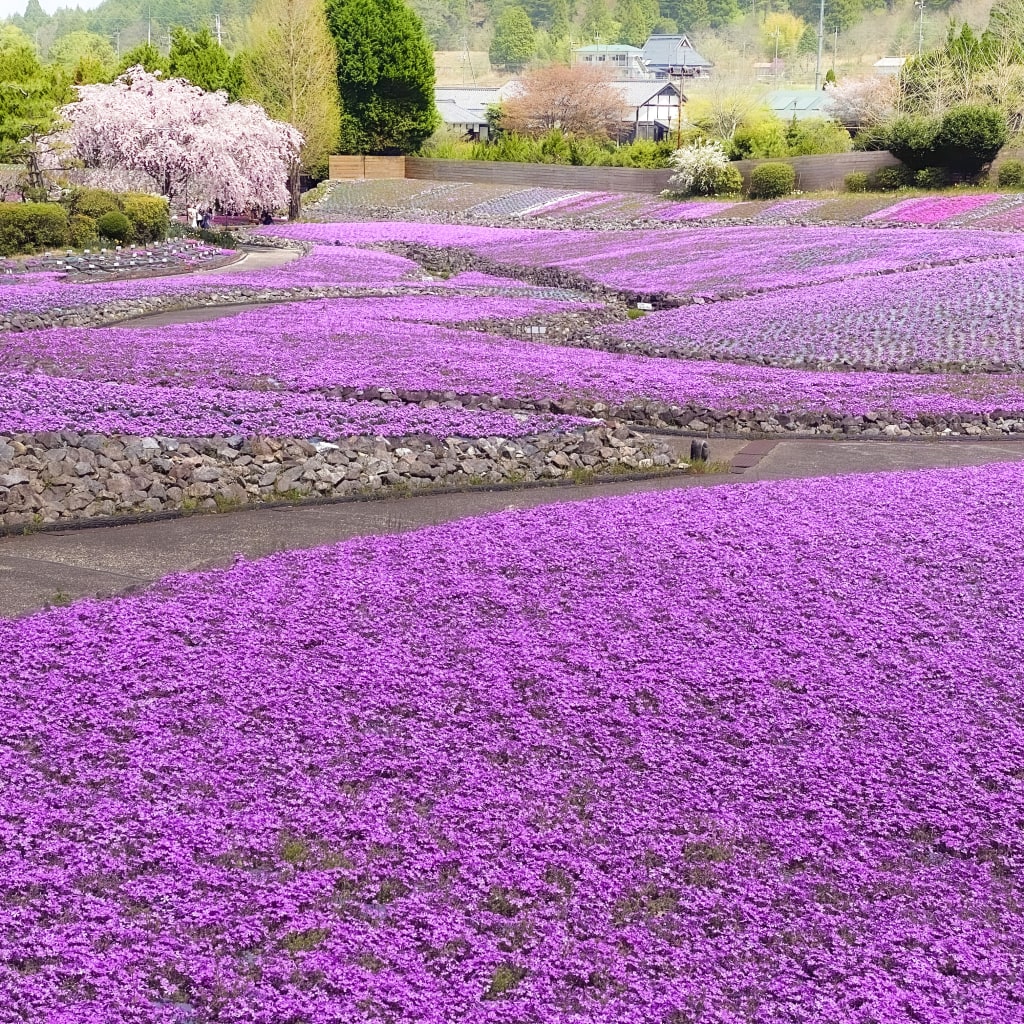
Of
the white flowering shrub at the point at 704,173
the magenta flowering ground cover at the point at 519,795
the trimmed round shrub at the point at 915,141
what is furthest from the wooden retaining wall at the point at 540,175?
the magenta flowering ground cover at the point at 519,795

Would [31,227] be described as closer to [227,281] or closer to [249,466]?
[227,281]

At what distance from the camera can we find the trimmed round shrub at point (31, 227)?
33.2 m

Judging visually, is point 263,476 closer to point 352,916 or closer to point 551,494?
point 551,494

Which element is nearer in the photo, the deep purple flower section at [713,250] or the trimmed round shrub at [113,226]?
the deep purple flower section at [713,250]

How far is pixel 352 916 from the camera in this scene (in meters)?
4.61

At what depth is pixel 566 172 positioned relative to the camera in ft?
230

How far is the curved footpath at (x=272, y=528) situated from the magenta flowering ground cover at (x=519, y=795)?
2.53 feet

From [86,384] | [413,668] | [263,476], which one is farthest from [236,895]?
[86,384]

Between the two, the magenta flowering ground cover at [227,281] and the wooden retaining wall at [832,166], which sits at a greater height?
the wooden retaining wall at [832,166]

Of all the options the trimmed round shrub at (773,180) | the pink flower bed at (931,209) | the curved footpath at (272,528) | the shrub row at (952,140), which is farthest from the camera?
the trimmed round shrub at (773,180)

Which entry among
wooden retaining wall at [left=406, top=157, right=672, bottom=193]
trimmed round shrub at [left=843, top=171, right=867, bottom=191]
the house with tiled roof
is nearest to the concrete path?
trimmed round shrub at [left=843, top=171, right=867, bottom=191]

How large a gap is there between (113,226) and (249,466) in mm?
28106

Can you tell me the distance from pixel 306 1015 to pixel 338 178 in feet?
246

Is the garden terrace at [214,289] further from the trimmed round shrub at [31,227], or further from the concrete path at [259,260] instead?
the trimmed round shrub at [31,227]
